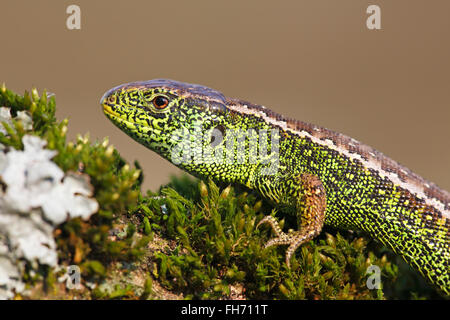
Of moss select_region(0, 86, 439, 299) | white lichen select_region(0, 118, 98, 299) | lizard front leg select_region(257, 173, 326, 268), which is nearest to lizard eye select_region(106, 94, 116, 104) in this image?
moss select_region(0, 86, 439, 299)

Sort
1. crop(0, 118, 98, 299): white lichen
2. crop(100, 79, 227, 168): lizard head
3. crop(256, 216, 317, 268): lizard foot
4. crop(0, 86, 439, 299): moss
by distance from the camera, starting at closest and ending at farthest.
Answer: crop(0, 118, 98, 299): white lichen < crop(0, 86, 439, 299): moss < crop(256, 216, 317, 268): lizard foot < crop(100, 79, 227, 168): lizard head

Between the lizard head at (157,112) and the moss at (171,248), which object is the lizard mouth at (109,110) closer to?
the lizard head at (157,112)

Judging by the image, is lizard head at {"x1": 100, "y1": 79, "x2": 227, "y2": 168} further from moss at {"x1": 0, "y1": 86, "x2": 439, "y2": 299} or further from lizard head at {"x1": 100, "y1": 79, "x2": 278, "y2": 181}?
Result: moss at {"x1": 0, "y1": 86, "x2": 439, "y2": 299}

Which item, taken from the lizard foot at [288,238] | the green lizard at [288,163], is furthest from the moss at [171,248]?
the green lizard at [288,163]

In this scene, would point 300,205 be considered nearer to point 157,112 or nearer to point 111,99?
point 157,112

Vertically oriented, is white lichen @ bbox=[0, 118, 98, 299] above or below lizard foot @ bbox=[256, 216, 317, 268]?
above

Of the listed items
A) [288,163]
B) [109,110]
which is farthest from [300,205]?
[109,110]
